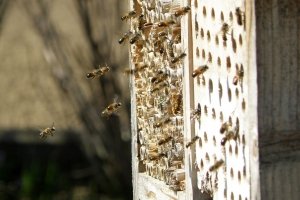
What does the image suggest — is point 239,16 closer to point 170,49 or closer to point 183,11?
point 183,11

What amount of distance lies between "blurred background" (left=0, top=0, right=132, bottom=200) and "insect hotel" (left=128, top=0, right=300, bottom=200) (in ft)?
19.1

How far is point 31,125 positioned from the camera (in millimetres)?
11680

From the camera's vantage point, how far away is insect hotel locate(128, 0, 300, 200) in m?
2.84

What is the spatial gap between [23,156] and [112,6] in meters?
2.65

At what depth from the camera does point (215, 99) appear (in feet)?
10.6

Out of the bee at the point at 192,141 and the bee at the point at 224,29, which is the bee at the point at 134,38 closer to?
the bee at the point at 192,141

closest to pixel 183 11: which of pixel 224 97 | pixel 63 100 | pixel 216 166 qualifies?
pixel 224 97

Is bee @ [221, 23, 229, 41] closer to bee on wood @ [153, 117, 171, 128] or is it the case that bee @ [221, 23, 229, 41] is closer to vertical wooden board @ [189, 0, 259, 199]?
vertical wooden board @ [189, 0, 259, 199]

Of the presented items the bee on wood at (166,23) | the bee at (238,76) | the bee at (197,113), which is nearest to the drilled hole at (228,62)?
the bee at (238,76)

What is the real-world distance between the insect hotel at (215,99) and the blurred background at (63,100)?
5813 millimetres

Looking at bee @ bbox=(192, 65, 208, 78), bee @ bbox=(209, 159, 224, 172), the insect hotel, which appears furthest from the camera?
bee @ bbox=(192, 65, 208, 78)

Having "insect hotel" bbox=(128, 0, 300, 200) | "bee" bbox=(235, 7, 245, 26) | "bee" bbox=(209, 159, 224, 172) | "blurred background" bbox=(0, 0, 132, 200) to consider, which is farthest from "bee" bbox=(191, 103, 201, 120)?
"blurred background" bbox=(0, 0, 132, 200)

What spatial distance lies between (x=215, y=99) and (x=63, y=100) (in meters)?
7.78

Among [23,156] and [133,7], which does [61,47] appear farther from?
[133,7]
